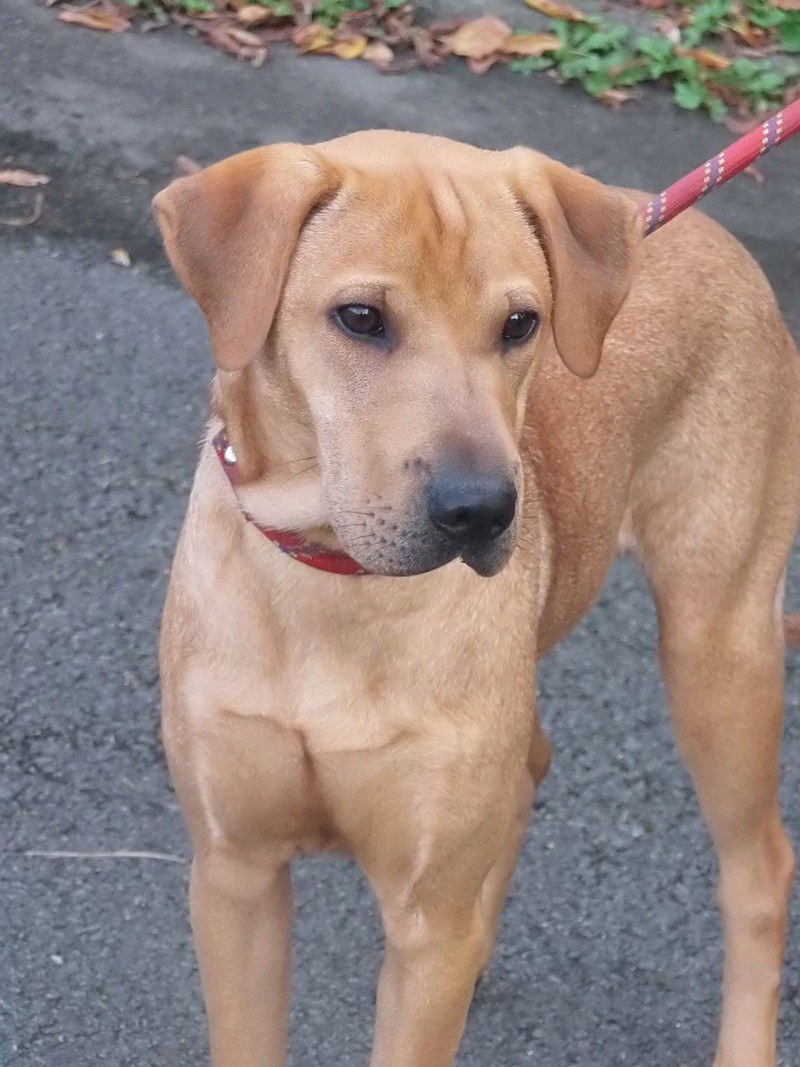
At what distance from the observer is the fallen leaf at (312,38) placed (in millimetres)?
7793

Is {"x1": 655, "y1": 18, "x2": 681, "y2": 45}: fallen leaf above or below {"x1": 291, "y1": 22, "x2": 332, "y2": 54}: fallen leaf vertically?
above

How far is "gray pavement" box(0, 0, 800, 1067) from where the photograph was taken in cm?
414

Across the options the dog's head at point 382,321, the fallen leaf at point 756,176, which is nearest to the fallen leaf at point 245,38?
the fallen leaf at point 756,176

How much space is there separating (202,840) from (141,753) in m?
1.44

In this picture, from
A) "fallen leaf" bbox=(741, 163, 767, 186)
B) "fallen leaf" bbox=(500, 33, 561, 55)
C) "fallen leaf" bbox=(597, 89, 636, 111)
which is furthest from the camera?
"fallen leaf" bbox=(500, 33, 561, 55)

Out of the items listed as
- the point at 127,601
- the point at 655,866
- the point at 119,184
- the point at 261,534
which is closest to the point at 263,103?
the point at 119,184

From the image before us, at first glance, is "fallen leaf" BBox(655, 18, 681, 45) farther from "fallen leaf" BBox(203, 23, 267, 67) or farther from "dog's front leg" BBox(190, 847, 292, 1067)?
"dog's front leg" BBox(190, 847, 292, 1067)

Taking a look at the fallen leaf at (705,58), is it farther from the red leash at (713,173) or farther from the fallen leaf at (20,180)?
the red leash at (713,173)

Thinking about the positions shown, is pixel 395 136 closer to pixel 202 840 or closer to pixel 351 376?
pixel 351 376

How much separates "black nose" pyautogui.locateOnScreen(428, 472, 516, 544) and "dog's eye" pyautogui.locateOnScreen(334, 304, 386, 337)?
30 centimetres

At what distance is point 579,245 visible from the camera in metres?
3.07

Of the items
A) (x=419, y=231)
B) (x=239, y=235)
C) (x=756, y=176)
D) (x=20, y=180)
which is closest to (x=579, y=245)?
(x=419, y=231)

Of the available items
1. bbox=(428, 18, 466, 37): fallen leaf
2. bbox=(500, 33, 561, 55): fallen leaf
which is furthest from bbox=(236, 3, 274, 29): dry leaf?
bbox=(500, 33, 561, 55): fallen leaf

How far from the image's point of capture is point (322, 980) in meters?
4.18
